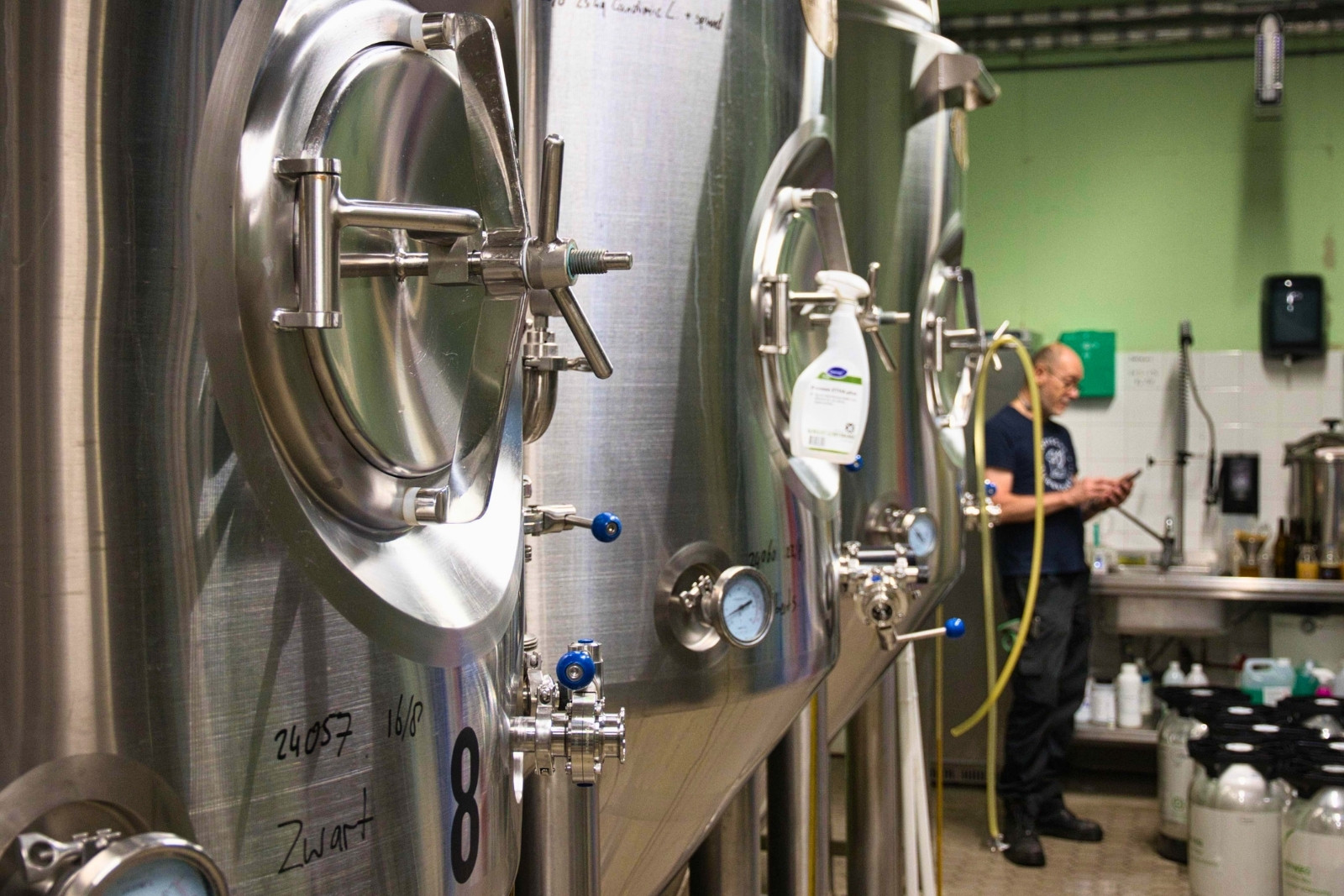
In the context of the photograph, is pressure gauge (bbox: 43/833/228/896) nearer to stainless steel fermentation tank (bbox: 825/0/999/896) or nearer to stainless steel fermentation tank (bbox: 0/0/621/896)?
stainless steel fermentation tank (bbox: 0/0/621/896)

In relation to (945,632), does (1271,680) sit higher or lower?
lower

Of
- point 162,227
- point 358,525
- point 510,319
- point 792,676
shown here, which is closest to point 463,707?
point 358,525

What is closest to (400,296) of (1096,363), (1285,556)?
(1285,556)

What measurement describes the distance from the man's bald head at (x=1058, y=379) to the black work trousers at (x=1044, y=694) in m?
0.59

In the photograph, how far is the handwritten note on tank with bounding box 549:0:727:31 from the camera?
1.41 meters

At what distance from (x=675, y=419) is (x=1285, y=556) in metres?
4.25

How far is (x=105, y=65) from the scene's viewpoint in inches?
24.9

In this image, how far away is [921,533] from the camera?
262 cm

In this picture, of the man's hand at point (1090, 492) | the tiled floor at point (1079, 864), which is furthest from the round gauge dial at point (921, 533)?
the man's hand at point (1090, 492)

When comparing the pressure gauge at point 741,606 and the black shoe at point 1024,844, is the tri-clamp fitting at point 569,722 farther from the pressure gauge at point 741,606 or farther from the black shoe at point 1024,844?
the black shoe at point 1024,844

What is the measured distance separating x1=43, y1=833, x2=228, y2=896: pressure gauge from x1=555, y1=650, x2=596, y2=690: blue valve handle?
495mm

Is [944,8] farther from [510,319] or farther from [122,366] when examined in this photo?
[122,366]

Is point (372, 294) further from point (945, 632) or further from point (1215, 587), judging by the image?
point (1215, 587)

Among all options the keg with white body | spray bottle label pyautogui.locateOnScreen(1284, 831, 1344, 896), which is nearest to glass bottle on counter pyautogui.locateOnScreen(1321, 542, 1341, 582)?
the keg with white body
